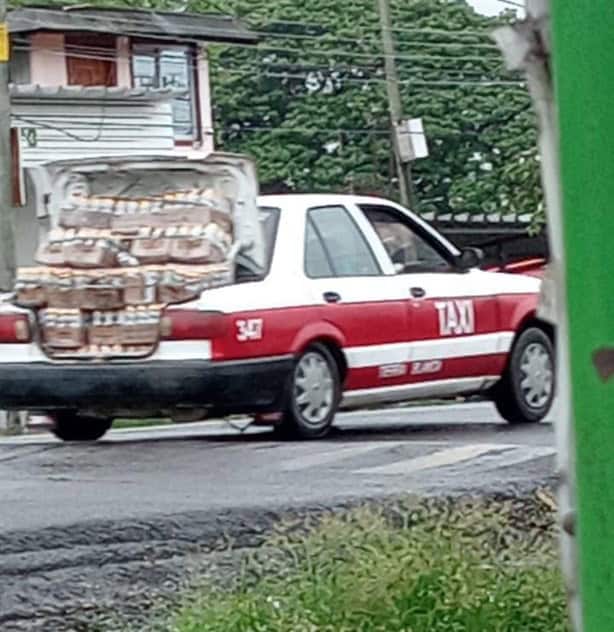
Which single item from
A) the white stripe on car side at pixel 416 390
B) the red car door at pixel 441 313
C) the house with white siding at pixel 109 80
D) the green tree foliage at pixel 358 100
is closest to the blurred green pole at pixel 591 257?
the white stripe on car side at pixel 416 390

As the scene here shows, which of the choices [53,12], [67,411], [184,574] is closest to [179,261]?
[67,411]

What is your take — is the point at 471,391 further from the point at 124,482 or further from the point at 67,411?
the point at 124,482

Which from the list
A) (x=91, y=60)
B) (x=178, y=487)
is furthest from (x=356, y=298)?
(x=91, y=60)

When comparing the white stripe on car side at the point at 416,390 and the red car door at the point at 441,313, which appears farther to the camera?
the red car door at the point at 441,313

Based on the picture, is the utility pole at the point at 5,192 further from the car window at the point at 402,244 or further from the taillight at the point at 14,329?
the taillight at the point at 14,329

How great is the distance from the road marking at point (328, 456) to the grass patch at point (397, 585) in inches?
159

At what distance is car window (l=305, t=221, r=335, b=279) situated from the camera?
11.2 m

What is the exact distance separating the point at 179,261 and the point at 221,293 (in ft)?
1.44

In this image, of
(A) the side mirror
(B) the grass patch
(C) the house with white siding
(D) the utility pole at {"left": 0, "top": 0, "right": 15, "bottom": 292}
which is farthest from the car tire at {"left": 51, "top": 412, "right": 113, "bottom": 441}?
(C) the house with white siding

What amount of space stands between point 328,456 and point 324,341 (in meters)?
1.35

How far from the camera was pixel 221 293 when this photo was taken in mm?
10477

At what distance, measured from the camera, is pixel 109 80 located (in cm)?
3778

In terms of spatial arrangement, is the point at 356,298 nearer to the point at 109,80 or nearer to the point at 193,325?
the point at 193,325

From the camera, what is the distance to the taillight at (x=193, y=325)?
34.0 feet
